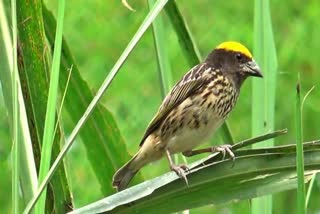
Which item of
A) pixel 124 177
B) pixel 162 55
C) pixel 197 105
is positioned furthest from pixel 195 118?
pixel 162 55

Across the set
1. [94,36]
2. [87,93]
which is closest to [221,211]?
[94,36]

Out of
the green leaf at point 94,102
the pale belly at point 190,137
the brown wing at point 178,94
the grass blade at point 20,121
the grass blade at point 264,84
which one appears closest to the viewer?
the green leaf at point 94,102

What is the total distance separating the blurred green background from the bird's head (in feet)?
5.00

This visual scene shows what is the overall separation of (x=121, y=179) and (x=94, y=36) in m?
2.44

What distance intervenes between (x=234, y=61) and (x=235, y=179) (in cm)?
122

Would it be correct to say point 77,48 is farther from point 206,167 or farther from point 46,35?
point 206,167

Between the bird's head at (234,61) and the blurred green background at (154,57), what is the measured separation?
152 centimetres

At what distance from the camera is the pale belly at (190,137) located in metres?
2.43

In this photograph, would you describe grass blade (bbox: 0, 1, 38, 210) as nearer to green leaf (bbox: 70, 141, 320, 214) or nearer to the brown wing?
green leaf (bbox: 70, 141, 320, 214)

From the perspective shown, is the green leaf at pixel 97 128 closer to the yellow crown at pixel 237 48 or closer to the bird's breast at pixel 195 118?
the bird's breast at pixel 195 118

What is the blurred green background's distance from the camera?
4.24 metres

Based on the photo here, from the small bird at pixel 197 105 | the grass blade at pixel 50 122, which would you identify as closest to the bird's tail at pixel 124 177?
the small bird at pixel 197 105

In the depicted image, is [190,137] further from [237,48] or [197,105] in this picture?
[237,48]

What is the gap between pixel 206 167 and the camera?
4.56 ft
